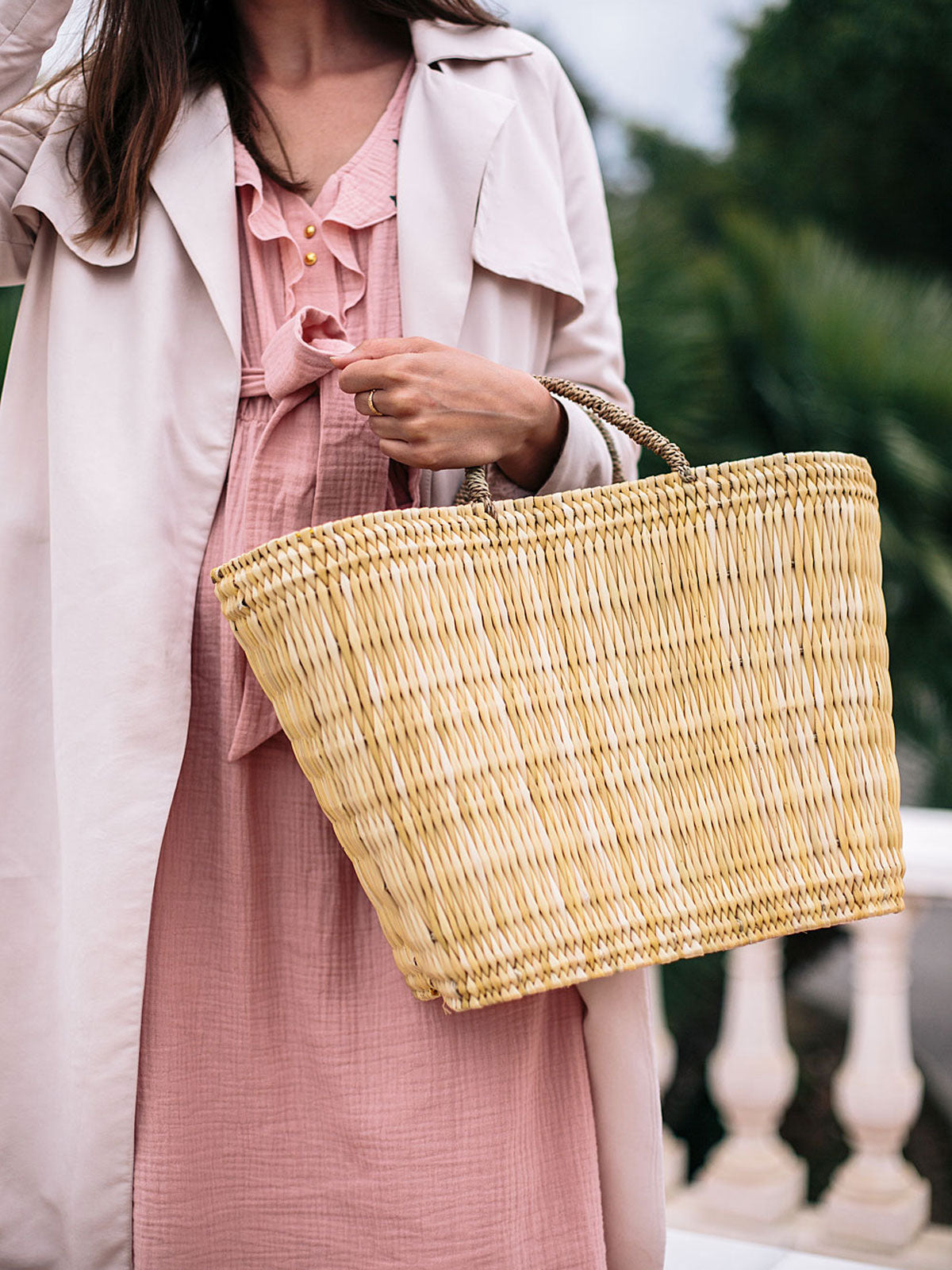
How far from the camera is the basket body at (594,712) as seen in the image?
2.40ft

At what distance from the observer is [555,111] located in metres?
1.10

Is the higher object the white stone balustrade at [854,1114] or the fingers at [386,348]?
the fingers at [386,348]

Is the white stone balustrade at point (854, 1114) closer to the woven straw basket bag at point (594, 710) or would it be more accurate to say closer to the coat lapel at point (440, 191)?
the woven straw basket bag at point (594, 710)

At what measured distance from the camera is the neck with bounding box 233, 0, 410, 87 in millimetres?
1044

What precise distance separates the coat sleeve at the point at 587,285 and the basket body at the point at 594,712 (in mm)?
213

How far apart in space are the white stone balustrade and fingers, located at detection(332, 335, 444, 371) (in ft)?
3.61

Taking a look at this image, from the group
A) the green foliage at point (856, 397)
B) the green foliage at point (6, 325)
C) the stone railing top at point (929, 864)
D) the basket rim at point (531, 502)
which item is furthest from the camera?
the green foliage at point (856, 397)

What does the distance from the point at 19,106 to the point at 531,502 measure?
596mm

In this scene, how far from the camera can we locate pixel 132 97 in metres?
0.98

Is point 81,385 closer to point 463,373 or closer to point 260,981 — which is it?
point 463,373

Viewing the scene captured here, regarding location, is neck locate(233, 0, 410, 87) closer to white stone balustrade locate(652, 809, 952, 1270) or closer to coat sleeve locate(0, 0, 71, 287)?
coat sleeve locate(0, 0, 71, 287)

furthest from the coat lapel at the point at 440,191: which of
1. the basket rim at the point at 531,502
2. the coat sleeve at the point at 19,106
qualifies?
the coat sleeve at the point at 19,106

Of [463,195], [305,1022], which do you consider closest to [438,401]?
[463,195]

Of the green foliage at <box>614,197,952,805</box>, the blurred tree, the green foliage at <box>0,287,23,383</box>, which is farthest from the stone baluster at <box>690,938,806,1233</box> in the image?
the blurred tree
